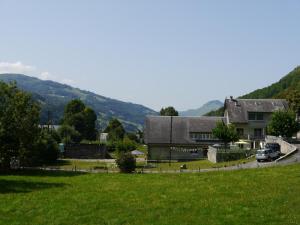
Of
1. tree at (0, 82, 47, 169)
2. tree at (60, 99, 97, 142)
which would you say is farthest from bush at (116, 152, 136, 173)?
tree at (60, 99, 97, 142)

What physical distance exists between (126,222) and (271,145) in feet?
139

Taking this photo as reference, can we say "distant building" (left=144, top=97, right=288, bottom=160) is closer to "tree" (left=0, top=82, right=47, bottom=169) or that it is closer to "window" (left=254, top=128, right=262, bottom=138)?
"window" (left=254, top=128, right=262, bottom=138)

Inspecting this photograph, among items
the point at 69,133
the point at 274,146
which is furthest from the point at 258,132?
the point at 69,133

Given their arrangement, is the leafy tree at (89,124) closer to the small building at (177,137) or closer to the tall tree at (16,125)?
the small building at (177,137)

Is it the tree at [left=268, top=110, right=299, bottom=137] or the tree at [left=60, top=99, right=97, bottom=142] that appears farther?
the tree at [left=60, top=99, right=97, bottom=142]

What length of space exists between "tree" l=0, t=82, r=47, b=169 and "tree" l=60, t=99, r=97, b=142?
90.7 meters

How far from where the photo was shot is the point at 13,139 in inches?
2062

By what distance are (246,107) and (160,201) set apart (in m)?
65.1

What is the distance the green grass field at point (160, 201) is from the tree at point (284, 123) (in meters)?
33.6

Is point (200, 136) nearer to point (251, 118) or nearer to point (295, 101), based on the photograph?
point (251, 118)

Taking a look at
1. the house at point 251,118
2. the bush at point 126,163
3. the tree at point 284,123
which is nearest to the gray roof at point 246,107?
the house at point 251,118

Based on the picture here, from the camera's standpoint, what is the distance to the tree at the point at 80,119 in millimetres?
149500

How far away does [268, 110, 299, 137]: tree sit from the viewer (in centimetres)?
7112

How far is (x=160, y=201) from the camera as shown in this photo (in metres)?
27.4
